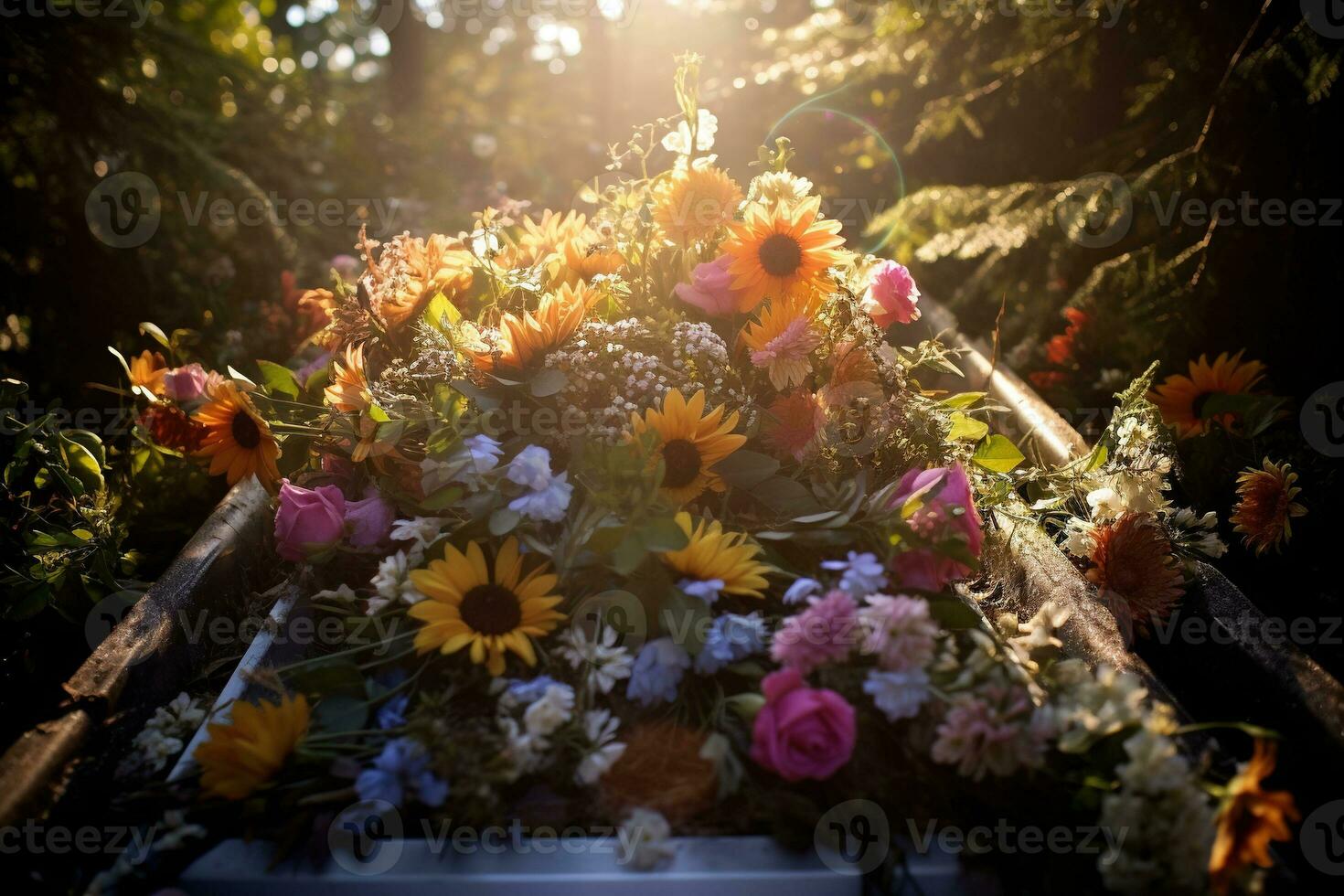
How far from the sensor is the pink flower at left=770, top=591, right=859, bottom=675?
1320mm

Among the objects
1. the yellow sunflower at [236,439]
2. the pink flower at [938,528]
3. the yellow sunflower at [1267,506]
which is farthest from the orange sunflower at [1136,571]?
the yellow sunflower at [236,439]

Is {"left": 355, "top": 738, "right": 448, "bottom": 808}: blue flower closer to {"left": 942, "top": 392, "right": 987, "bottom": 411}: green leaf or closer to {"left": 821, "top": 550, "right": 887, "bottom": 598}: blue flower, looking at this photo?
{"left": 821, "top": 550, "right": 887, "bottom": 598}: blue flower

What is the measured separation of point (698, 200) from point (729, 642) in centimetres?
93

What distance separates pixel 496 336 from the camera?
1.78 m

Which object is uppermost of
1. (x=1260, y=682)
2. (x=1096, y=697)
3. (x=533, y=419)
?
(x=533, y=419)

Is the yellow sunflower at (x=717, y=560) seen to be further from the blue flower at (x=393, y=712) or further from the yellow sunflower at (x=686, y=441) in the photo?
the blue flower at (x=393, y=712)

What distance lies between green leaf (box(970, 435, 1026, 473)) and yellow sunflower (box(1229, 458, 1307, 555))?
17.2 inches

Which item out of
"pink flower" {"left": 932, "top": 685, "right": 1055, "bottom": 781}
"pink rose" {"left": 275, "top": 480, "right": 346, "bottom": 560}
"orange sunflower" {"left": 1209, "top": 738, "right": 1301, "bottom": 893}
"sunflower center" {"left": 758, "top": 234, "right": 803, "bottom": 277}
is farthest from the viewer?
"sunflower center" {"left": 758, "top": 234, "right": 803, "bottom": 277}

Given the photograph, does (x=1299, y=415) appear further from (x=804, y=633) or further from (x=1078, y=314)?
(x=804, y=633)

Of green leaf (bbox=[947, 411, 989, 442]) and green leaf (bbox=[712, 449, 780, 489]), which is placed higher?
green leaf (bbox=[947, 411, 989, 442])

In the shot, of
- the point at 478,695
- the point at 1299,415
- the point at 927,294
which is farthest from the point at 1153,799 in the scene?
the point at 927,294

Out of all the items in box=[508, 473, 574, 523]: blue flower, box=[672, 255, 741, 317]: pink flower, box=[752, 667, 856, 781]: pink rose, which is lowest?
box=[752, 667, 856, 781]: pink rose

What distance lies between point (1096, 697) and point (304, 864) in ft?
3.78

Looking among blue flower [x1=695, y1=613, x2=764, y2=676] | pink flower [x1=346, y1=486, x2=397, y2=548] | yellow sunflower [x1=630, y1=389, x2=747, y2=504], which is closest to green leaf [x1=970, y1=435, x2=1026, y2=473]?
yellow sunflower [x1=630, y1=389, x2=747, y2=504]
